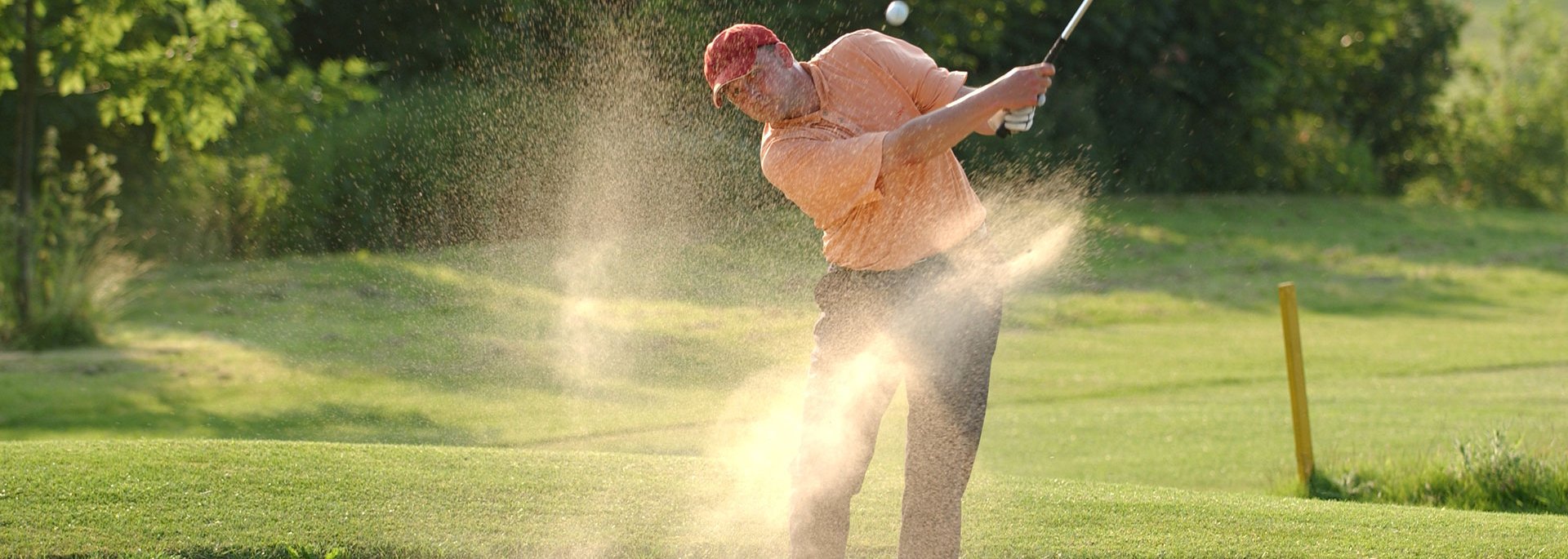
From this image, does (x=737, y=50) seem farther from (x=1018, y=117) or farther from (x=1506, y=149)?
(x=1506, y=149)

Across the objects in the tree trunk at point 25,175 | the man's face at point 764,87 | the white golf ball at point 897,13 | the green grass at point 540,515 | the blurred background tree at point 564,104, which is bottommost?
the green grass at point 540,515

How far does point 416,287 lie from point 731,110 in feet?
11.3

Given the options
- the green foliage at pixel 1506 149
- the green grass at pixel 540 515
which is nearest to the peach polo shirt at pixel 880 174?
the green grass at pixel 540 515

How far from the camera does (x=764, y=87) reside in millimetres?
3633

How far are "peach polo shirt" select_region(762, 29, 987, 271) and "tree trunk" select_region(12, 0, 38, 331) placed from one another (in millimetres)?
7251

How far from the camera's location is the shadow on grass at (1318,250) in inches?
567

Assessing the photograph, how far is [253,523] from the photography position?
15.6ft

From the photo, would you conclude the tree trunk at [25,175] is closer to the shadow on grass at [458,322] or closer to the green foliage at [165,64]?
the green foliage at [165,64]

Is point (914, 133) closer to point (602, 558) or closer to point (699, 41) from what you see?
point (602, 558)

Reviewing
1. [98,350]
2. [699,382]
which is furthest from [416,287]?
[699,382]

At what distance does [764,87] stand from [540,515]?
193 centimetres

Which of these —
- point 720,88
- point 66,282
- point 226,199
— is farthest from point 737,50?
point 226,199

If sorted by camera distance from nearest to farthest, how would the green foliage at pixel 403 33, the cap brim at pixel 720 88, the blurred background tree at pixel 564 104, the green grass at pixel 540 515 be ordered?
the cap brim at pixel 720 88, the green grass at pixel 540 515, the blurred background tree at pixel 564 104, the green foliage at pixel 403 33

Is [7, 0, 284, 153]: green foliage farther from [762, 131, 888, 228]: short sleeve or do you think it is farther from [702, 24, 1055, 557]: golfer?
[762, 131, 888, 228]: short sleeve
